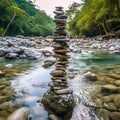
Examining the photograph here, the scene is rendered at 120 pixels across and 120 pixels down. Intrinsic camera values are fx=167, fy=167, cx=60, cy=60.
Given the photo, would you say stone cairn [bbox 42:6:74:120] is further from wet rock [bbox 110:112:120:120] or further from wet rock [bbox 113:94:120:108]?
wet rock [bbox 113:94:120:108]

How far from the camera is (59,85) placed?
276 centimetres

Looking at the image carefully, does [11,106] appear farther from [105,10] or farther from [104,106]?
[105,10]

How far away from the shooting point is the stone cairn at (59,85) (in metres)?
2.47

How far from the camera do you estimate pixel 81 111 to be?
254 cm

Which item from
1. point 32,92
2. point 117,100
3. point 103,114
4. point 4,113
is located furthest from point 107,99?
point 4,113

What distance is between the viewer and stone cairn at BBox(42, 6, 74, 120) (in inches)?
97.1

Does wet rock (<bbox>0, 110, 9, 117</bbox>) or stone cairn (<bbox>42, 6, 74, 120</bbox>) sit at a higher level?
stone cairn (<bbox>42, 6, 74, 120</bbox>)

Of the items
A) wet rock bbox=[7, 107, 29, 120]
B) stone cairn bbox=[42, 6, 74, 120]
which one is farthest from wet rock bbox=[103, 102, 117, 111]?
wet rock bbox=[7, 107, 29, 120]

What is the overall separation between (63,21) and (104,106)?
1520 millimetres

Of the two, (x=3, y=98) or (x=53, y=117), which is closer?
(x=53, y=117)

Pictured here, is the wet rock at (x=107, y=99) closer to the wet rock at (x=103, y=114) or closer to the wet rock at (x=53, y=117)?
the wet rock at (x=103, y=114)

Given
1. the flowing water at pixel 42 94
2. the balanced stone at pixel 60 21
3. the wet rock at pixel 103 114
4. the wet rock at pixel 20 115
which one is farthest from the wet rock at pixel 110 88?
the wet rock at pixel 20 115

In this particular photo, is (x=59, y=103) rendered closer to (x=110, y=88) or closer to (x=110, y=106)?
(x=110, y=106)

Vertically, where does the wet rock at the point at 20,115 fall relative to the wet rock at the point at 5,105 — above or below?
above
